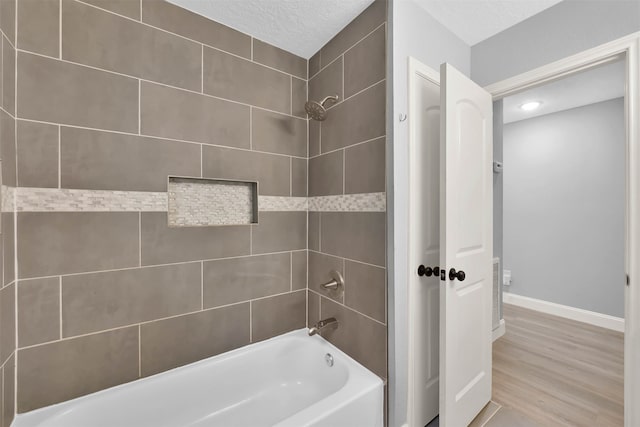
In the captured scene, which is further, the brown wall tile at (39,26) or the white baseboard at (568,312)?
the white baseboard at (568,312)

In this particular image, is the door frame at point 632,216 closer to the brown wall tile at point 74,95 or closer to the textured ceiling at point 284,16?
the textured ceiling at point 284,16

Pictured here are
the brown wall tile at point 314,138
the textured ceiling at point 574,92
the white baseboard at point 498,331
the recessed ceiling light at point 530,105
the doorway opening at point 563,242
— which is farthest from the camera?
the recessed ceiling light at point 530,105

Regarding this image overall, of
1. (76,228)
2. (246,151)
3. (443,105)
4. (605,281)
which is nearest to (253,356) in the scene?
(76,228)

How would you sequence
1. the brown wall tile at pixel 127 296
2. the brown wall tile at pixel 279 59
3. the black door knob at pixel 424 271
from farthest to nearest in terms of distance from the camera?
the brown wall tile at pixel 279 59
the black door knob at pixel 424 271
the brown wall tile at pixel 127 296

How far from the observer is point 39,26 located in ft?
3.82

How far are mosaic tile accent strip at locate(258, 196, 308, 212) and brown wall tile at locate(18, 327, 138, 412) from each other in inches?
37.6

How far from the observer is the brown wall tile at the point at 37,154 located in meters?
1.13

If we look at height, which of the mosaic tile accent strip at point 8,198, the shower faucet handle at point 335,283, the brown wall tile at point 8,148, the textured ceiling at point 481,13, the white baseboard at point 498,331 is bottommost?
the white baseboard at point 498,331

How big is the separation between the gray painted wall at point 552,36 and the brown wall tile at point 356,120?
96cm

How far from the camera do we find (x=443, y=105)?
1331mm

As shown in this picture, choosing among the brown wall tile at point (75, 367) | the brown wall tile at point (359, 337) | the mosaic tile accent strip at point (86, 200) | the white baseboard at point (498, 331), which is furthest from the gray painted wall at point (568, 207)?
the brown wall tile at point (75, 367)

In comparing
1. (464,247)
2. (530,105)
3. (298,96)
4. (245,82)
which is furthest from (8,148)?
(530,105)

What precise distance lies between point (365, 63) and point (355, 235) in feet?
3.19

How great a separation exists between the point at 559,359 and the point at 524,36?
2.52 meters
